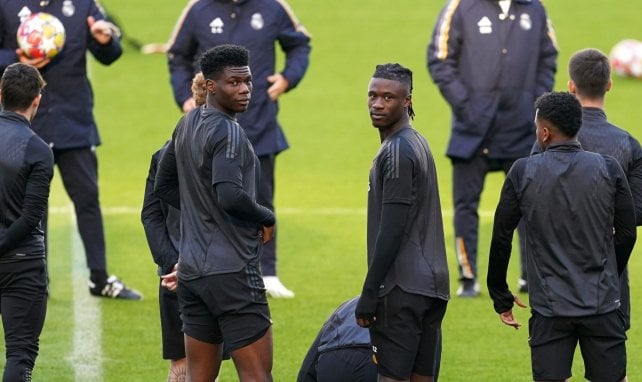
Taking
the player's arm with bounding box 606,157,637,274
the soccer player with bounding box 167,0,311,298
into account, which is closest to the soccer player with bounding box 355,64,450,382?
the player's arm with bounding box 606,157,637,274

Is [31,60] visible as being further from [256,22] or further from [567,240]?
[567,240]

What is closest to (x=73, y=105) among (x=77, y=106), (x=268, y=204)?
(x=77, y=106)

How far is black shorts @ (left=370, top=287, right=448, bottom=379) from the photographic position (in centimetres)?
650

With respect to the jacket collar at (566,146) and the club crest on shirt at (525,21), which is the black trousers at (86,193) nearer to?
the club crest on shirt at (525,21)

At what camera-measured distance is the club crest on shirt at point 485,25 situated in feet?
35.7

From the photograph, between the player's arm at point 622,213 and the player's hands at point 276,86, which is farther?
the player's hands at point 276,86

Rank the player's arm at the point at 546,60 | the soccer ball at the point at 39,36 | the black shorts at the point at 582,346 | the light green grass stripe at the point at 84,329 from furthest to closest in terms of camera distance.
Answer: the player's arm at the point at 546,60, the soccer ball at the point at 39,36, the light green grass stripe at the point at 84,329, the black shorts at the point at 582,346

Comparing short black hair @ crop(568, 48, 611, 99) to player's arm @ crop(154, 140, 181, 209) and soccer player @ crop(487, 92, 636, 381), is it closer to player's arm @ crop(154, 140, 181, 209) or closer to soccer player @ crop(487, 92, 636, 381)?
soccer player @ crop(487, 92, 636, 381)

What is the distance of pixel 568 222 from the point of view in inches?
259

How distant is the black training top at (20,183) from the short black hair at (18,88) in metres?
0.08

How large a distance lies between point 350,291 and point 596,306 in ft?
15.2

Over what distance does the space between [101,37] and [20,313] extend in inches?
149

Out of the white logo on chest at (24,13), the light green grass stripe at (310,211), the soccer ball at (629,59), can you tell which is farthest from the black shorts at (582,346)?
the soccer ball at (629,59)

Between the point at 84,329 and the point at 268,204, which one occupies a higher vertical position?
the point at 268,204
